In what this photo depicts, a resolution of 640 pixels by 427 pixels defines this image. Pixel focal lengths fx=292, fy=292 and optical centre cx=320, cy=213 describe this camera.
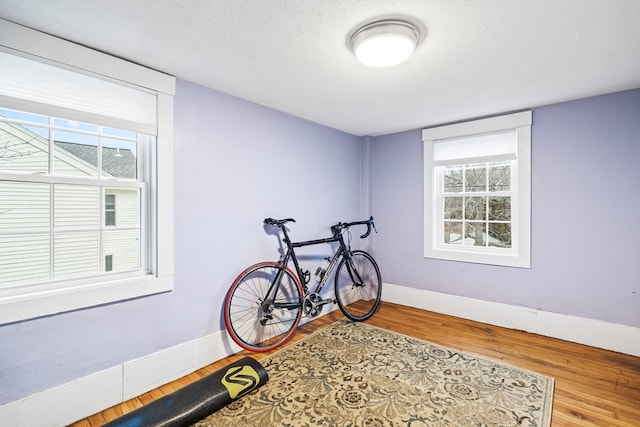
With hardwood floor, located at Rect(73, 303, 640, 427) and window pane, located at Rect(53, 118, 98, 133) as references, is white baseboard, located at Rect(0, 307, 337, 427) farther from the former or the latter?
window pane, located at Rect(53, 118, 98, 133)

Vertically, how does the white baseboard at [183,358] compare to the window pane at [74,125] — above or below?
below

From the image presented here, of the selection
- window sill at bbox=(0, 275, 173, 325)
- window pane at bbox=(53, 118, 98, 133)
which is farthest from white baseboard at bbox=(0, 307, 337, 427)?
window pane at bbox=(53, 118, 98, 133)

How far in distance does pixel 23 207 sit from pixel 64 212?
0.60 ft

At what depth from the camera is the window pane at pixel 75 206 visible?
181 centimetres

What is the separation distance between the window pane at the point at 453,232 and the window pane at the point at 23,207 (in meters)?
3.77

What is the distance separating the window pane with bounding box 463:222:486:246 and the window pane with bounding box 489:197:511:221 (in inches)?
6.0

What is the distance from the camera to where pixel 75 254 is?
1.87 meters

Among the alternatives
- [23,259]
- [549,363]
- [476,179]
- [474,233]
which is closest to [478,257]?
[474,233]

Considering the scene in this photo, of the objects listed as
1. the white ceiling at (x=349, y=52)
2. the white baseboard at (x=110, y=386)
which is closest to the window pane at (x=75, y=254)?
the white baseboard at (x=110, y=386)

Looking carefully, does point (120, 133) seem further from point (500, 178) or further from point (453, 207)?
point (500, 178)

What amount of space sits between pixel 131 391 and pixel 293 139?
253 cm

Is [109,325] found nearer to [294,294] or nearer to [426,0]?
[294,294]

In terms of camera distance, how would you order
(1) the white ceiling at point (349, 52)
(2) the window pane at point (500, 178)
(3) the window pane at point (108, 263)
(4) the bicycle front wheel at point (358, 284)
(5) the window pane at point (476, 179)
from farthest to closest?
(4) the bicycle front wheel at point (358, 284), (5) the window pane at point (476, 179), (2) the window pane at point (500, 178), (3) the window pane at point (108, 263), (1) the white ceiling at point (349, 52)

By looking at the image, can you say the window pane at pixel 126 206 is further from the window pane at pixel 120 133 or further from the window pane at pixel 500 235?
the window pane at pixel 500 235
